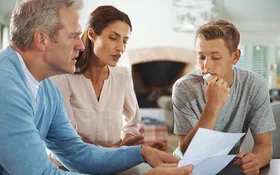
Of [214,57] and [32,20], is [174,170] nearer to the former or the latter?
[32,20]

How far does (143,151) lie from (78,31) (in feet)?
1.19

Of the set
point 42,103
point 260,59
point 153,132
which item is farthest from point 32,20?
point 260,59

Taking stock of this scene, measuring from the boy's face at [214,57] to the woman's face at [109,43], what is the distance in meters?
0.29

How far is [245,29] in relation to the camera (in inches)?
261

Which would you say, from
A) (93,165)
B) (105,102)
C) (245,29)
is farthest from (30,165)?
(245,29)

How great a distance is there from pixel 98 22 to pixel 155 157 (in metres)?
0.62

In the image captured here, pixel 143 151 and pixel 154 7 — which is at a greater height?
pixel 154 7

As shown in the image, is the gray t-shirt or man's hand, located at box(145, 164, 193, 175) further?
the gray t-shirt

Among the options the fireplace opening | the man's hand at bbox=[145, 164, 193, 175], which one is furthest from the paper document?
the fireplace opening

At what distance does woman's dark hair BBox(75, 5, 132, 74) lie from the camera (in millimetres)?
1392

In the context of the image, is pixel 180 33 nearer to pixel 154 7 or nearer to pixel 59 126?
pixel 154 7

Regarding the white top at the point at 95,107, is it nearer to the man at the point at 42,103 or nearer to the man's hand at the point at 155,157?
the man at the point at 42,103

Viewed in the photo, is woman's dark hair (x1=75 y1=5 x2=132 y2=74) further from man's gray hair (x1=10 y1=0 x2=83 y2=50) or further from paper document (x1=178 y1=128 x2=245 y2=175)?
paper document (x1=178 y1=128 x2=245 y2=175)

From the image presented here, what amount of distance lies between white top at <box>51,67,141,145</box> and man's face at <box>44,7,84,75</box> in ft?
1.43
